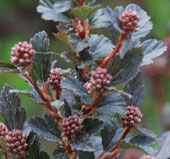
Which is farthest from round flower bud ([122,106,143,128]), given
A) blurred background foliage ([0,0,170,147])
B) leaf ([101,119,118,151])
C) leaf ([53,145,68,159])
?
blurred background foliage ([0,0,170,147])

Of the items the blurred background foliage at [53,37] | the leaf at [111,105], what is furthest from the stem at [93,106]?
the blurred background foliage at [53,37]

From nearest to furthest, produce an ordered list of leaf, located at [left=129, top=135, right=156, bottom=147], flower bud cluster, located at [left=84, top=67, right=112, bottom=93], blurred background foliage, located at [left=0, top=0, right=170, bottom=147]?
flower bud cluster, located at [left=84, top=67, right=112, bottom=93] < leaf, located at [left=129, top=135, right=156, bottom=147] < blurred background foliage, located at [left=0, top=0, right=170, bottom=147]

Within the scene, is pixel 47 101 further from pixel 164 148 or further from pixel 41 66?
pixel 164 148

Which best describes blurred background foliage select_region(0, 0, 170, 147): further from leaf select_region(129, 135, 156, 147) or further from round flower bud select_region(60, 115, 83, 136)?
round flower bud select_region(60, 115, 83, 136)

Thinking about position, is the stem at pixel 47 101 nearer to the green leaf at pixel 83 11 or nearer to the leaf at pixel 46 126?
the leaf at pixel 46 126

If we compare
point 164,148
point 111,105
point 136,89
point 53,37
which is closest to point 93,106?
point 111,105

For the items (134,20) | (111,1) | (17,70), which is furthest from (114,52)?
(111,1)
